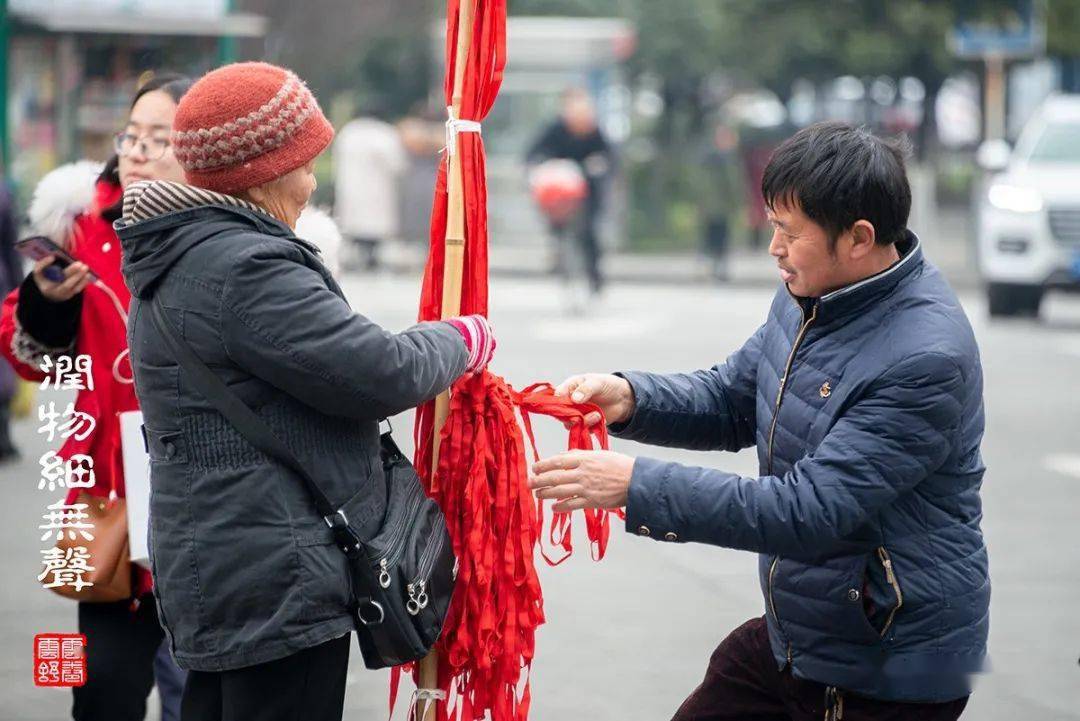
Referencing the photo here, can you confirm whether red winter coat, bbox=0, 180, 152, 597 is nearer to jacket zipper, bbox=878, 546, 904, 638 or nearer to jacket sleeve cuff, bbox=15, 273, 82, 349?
jacket sleeve cuff, bbox=15, 273, 82, 349

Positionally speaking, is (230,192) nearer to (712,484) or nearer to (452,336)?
(452,336)

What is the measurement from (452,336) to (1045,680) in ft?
11.0

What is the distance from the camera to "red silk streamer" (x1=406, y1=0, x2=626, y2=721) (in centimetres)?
308

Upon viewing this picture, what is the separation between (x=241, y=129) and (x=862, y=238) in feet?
3.58

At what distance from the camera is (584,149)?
16578 mm

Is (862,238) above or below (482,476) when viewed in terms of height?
above

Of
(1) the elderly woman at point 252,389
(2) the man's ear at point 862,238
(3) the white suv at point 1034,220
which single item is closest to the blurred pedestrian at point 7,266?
(1) the elderly woman at point 252,389

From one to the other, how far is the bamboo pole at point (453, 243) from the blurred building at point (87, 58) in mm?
10208

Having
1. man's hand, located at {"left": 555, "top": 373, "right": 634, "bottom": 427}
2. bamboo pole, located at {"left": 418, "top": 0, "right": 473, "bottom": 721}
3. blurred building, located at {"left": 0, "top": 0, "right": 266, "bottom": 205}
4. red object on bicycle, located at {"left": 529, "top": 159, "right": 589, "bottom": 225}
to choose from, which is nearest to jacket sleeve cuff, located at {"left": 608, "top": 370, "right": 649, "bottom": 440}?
man's hand, located at {"left": 555, "top": 373, "right": 634, "bottom": 427}

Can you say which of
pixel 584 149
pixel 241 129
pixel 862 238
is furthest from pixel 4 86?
pixel 862 238

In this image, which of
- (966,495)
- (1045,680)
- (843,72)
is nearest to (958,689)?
(966,495)

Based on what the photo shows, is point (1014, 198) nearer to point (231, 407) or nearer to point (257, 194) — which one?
point (257, 194)

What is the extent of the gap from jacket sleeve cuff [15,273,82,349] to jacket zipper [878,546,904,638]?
2.02m

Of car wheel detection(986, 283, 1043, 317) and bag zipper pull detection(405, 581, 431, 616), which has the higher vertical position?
bag zipper pull detection(405, 581, 431, 616)
